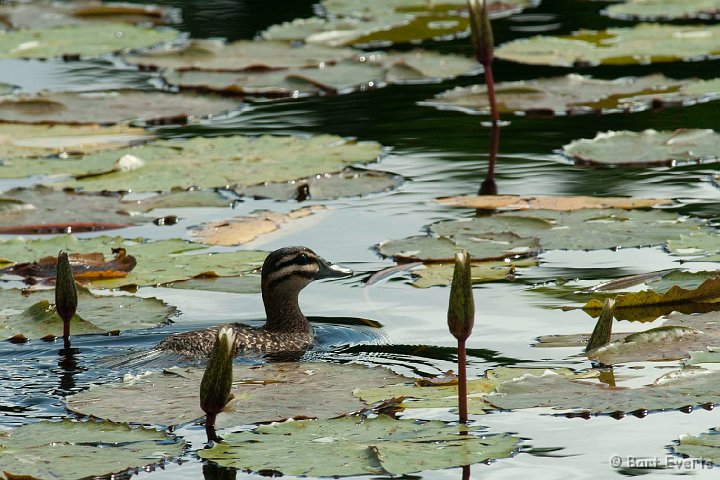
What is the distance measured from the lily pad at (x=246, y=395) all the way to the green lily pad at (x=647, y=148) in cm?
443

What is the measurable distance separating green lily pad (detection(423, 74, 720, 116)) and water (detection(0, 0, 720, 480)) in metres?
0.25

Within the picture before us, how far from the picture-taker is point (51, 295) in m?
7.56

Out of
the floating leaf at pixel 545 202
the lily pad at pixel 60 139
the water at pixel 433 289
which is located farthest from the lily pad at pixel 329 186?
the lily pad at pixel 60 139

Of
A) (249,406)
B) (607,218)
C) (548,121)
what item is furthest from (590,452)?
(548,121)

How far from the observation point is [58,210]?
9.23 meters

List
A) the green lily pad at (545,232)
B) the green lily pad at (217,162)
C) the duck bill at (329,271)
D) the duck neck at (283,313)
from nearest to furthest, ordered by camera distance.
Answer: the duck neck at (283,313) → the duck bill at (329,271) → the green lily pad at (545,232) → the green lily pad at (217,162)

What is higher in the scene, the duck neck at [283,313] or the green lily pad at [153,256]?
the green lily pad at [153,256]

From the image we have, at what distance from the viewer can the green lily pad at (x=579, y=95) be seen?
11883mm

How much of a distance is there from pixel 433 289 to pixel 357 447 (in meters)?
2.76

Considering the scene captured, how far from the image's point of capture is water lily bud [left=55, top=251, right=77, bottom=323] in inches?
251

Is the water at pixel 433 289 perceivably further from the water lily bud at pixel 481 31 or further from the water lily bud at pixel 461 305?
the water lily bud at pixel 481 31

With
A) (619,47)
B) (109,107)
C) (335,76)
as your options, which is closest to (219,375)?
(109,107)

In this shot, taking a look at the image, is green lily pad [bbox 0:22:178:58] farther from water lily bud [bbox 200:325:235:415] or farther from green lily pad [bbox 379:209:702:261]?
water lily bud [bbox 200:325:235:415]

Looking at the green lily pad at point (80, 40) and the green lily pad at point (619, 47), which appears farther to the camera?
the green lily pad at point (80, 40)
